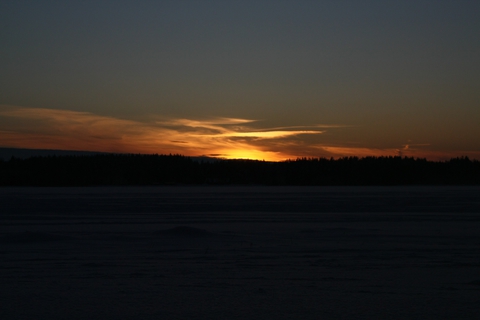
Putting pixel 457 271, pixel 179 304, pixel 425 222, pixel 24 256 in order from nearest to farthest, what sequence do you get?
pixel 179 304
pixel 457 271
pixel 24 256
pixel 425 222

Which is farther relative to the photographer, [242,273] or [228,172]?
[228,172]

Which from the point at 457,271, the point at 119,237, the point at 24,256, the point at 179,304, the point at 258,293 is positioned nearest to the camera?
the point at 179,304

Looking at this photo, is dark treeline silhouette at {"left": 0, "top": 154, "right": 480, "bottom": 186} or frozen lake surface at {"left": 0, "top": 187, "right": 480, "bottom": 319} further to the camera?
dark treeline silhouette at {"left": 0, "top": 154, "right": 480, "bottom": 186}

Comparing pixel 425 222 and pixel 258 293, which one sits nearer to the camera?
pixel 258 293

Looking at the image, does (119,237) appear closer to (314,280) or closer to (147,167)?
(314,280)

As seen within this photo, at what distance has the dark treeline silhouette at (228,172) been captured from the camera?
115m

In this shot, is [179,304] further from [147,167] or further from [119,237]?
[147,167]

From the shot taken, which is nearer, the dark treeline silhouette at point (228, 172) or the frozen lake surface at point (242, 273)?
the frozen lake surface at point (242, 273)

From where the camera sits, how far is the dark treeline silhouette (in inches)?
4537

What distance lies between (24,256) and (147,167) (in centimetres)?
11194

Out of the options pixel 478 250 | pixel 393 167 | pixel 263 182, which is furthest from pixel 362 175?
pixel 478 250

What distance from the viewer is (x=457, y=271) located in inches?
379

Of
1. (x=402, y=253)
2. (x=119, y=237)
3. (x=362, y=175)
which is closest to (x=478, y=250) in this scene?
(x=402, y=253)

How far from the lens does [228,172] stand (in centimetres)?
12719
